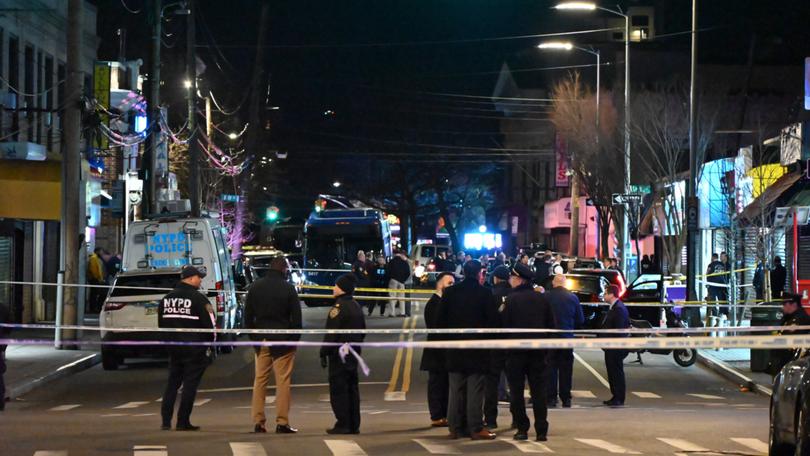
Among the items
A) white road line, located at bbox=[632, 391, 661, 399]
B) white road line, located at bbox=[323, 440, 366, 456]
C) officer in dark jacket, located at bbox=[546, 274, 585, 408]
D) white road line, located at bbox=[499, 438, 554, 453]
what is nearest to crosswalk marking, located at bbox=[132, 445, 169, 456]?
white road line, located at bbox=[323, 440, 366, 456]

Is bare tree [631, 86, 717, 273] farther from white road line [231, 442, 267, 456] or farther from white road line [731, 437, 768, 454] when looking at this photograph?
white road line [231, 442, 267, 456]

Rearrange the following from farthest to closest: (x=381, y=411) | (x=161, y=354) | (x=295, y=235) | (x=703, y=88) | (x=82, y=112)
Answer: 1. (x=295, y=235)
2. (x=703, y=88)
3. (x=82, y=112)
4. (x=161, y=354)
5. (x=381, y=411)

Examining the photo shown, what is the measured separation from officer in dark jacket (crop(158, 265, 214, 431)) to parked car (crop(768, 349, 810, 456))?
5.98 m

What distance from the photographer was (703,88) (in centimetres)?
5384

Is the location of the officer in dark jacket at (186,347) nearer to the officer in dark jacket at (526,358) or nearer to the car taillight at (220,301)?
the officer in dark jacket at (526,358)

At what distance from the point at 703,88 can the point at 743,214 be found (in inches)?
832

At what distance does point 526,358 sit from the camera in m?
13.8

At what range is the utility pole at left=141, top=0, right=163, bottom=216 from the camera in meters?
30.4

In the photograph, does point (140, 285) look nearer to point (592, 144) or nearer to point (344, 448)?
point (344, 448)

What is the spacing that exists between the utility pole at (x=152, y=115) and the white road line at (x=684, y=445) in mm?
19188

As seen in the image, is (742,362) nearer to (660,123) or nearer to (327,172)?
(660,123)

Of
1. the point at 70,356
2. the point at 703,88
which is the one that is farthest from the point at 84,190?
the point at 703,88

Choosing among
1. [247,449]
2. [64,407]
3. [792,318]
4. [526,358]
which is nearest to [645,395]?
[792,318]

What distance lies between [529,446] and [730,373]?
10377 mm
